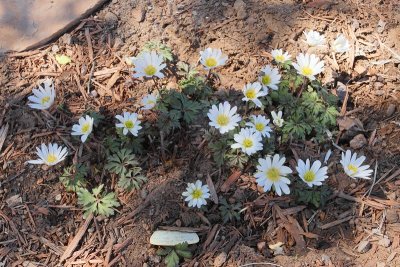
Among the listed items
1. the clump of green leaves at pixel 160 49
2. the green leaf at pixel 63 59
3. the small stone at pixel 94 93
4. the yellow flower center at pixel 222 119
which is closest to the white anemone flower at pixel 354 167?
the yellow flower center at pixel 222 119

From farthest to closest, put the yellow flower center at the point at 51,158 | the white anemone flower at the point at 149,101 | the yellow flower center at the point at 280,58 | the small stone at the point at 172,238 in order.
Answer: the yellow flower center at the point at 280,58 < the white anemone flower at the point at 149,101 < the yellow flower center at the point at 51,158 < the small stone at the point at 172,238

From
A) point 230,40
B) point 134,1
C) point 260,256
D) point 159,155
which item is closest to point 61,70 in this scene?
point 134,1

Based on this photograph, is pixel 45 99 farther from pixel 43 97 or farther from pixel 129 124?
pixel 129 124

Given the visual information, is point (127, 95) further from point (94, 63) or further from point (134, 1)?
point (134, 1)

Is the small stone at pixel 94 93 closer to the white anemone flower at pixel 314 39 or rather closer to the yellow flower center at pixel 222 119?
Result: the yellow flower center at pixel 222 119

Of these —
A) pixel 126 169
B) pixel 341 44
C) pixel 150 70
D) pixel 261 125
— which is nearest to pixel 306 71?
pixel 341 44

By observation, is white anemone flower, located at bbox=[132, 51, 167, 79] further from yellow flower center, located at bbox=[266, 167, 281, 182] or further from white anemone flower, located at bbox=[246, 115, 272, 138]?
yellow flower center, located at bbox=[266, 167, 281, 182]
